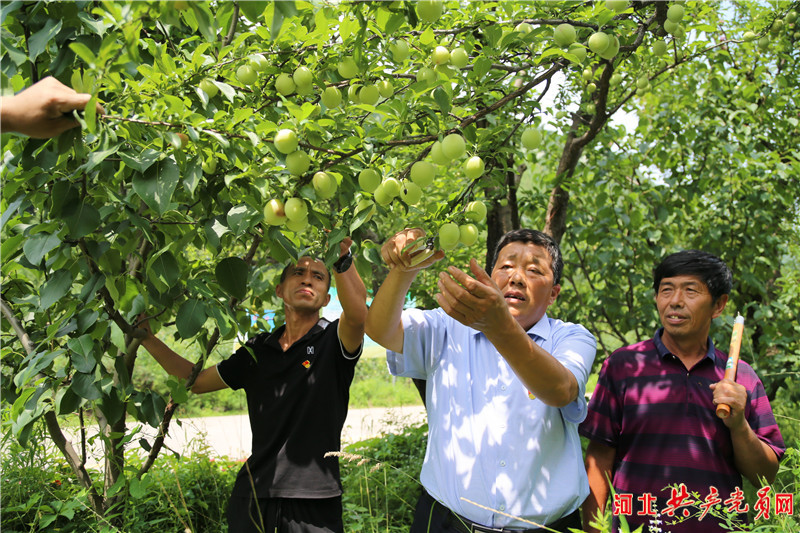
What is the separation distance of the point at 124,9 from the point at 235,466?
125 inches

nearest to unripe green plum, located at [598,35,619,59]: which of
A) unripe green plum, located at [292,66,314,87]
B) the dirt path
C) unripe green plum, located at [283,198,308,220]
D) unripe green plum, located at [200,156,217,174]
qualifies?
unripe green plum, located at [292,66,314,87]

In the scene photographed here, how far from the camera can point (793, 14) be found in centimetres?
250

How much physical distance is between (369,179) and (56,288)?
885mm

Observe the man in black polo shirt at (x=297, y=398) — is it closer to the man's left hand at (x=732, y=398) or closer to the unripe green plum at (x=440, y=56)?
the unripe green plum at (x=440, y=56)

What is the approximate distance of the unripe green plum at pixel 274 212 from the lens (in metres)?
1.31

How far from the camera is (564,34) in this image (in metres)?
1.45

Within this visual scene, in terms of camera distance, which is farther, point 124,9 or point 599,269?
point 599,269

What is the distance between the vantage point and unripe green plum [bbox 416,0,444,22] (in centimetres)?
125

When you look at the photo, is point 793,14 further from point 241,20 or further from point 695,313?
point 241,20

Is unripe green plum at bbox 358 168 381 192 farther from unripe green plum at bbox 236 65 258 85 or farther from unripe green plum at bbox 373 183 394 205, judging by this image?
unripe green plum at bbox 236 65 258 85

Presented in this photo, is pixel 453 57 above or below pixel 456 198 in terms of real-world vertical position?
above

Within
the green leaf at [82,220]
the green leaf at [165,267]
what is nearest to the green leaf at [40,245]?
the green leaf at [82,220]

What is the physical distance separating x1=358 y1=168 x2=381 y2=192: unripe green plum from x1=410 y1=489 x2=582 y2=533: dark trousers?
79cm

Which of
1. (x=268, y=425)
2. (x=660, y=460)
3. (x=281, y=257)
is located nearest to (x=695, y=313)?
(x=660, y=460)
